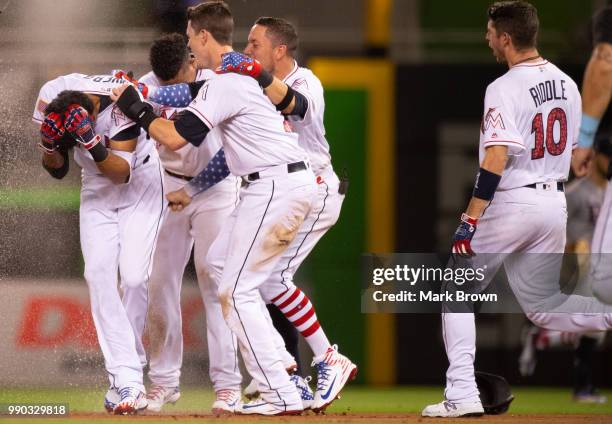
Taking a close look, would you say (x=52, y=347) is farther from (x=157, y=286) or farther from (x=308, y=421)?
(x=308, y=421)

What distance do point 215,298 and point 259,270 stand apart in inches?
31.8

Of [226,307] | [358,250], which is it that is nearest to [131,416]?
[226,307]

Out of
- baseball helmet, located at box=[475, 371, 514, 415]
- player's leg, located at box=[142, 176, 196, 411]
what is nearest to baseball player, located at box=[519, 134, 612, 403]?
baseball helmet, located at box=[475, 371, 514, 415]

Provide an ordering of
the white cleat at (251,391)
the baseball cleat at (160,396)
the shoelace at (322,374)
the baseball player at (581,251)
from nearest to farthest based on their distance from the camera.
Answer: the shoelace at (322,374), the baseball cleat at (160,396), the white cleat at (251,391), the baseball player at (581,251)

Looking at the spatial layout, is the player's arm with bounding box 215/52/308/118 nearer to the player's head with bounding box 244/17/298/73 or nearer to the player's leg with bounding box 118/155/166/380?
the player's head with bounding box 244/17/298/73

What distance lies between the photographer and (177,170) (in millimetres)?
7066

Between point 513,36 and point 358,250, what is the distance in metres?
3.80

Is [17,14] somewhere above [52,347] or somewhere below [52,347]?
above

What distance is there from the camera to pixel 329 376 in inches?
265

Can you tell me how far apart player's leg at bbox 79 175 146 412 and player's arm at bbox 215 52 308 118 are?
100 cm

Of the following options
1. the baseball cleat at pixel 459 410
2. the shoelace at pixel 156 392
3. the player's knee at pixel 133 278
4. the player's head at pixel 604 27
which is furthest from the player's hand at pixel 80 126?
the player's head at pixel 604 27

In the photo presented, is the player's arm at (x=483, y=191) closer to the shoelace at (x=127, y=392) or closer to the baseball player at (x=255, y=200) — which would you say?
the baseball player at (x=255, y=200)

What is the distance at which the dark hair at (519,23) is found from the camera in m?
6.45

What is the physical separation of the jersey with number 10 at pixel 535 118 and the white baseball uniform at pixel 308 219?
3.19 ft
